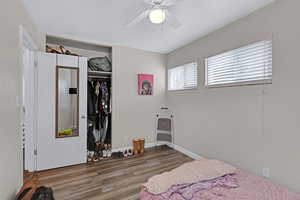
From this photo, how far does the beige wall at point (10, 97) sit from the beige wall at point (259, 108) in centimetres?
268

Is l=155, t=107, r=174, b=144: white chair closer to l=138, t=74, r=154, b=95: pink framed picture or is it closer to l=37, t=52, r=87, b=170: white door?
l=138, t=74, r=154, b=95: pink framed picture

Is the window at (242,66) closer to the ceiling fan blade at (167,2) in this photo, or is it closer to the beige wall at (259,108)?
the beige wall at (259,108)

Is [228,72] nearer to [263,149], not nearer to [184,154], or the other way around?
[263,149]

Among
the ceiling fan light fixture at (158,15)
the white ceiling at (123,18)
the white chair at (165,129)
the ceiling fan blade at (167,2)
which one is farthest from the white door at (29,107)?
the white chair at (165,129)

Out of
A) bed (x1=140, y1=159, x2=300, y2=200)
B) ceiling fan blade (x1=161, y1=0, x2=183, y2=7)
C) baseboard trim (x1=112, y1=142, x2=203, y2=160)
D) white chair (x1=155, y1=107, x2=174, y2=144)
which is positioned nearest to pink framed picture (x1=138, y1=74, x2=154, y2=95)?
white chair (x1=155, y1=107, x2=174, y2=144)

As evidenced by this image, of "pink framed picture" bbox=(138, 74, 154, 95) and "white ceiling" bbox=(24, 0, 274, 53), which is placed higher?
"white ceiling" bbox=(24, 0, 274, 53)

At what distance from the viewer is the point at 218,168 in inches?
69.2

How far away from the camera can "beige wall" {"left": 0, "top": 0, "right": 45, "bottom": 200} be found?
1222 mm

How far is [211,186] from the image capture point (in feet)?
4.99

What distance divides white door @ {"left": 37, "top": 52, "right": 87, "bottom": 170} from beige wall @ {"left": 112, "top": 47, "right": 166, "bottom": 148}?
81cm

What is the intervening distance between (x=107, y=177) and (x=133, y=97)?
5.70 feet

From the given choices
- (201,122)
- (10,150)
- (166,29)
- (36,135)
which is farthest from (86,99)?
(201,122)

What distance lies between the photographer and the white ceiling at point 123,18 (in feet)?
5.80

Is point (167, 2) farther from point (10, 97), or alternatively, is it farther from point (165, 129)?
point (165, 129)
